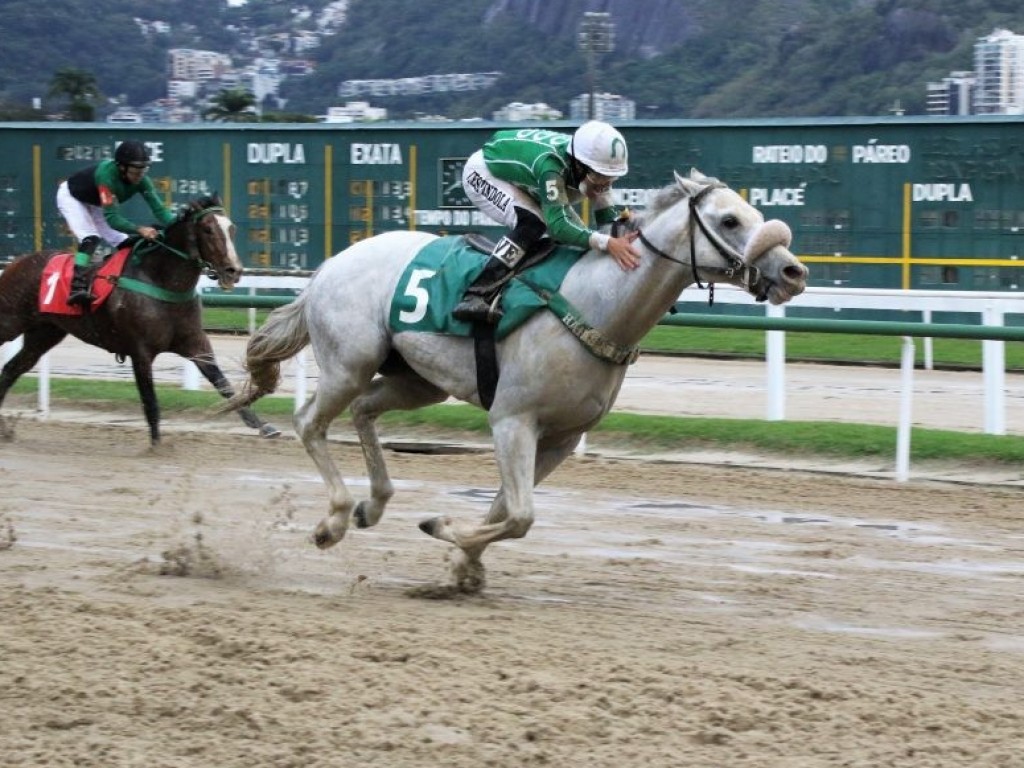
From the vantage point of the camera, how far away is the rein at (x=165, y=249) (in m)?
10.5

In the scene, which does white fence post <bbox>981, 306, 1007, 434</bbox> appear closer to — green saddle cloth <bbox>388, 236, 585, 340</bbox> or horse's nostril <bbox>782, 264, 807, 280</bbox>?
green saddle cloth <bbox>388, 236, 585, 340</bbox>

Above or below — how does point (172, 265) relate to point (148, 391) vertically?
above

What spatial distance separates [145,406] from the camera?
10375mm

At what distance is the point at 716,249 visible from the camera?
20.1ft

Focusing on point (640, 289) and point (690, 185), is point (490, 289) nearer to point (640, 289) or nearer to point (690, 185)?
point (640, 289)

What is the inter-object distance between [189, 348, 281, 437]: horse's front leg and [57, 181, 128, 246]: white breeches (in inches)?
38.3

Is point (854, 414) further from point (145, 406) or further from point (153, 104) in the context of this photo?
point (153, 104)

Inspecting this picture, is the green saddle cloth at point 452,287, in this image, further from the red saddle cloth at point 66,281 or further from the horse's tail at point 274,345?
the red saddle cloth at point 66,281

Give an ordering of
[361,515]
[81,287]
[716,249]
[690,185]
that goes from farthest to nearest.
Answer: [81,287]
[361,515]
[690,185]
[716,249]

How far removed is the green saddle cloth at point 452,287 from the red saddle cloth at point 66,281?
4091 mm

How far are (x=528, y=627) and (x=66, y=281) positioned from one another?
233 inches

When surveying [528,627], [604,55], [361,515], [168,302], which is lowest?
[528,627]

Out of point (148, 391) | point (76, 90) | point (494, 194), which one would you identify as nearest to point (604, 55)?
point (76, 90)

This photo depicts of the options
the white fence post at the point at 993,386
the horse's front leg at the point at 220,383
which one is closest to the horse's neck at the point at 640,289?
the white fence post at the point at 993,386
